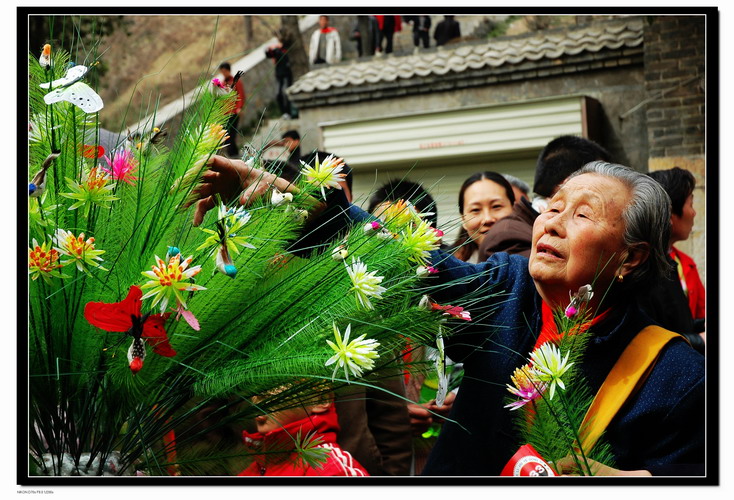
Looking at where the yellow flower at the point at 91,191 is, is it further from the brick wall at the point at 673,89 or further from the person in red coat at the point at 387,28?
the person in red coat at the point at 387,28

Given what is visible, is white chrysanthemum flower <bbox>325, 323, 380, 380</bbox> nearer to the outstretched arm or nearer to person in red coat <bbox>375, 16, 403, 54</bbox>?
the outstretched arm

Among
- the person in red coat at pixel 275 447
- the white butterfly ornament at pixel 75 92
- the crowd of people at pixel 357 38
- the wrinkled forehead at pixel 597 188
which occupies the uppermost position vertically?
the crowd of people at pixel 357 38

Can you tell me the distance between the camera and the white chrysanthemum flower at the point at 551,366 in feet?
4.33

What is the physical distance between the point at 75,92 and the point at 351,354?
54 centimetres

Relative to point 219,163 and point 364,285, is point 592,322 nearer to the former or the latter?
point 364,285

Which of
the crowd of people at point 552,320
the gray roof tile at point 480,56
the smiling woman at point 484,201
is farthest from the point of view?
the gray roof tile at point 480,56

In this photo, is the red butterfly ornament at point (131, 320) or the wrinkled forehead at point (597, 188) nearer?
the red butterfly ornament at point (131, 320)

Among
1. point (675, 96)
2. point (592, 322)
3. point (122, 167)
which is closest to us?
point (122, 167)

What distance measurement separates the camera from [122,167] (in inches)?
53.2

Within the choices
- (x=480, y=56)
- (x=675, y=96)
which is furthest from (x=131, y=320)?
(x=480, y=56)

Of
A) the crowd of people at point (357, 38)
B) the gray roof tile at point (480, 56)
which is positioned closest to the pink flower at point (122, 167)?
the gray roof tile at point (480, 56)

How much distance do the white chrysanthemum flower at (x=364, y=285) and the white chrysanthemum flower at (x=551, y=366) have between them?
27 cm

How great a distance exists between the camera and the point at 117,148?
140 cm

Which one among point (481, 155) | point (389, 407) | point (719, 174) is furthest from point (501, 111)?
point (719, 174)
